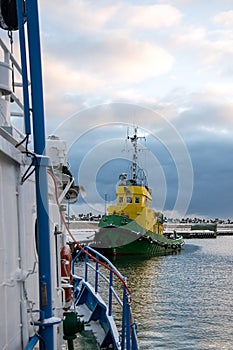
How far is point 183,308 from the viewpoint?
19062mm

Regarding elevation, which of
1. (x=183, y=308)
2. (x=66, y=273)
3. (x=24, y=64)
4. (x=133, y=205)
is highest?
(x=133, y=205)

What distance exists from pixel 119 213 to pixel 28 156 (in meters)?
45.2

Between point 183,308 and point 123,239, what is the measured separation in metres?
26.3

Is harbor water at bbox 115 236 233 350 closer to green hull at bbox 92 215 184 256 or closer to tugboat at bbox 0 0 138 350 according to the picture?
tugboat at bbox 0 0 138 350

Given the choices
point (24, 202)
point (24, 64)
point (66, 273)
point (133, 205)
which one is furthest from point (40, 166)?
point (133, 205)

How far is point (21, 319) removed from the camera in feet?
16.4

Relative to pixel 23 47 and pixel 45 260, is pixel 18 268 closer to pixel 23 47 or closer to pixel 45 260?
pixel 45 260

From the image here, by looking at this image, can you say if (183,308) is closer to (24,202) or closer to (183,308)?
(183,308)

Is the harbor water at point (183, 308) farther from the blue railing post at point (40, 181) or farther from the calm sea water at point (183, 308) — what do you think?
the blue railing post at point (40, 181)

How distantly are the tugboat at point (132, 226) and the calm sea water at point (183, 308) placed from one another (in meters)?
11.4

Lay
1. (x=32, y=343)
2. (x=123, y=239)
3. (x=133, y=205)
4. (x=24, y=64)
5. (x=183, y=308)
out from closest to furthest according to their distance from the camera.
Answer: (x=32, y=343), (x=24, y=64), (x=183, y=308), (x=123, y=239), (x=133, y=205)

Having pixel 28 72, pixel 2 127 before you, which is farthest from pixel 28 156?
pixel 28 72

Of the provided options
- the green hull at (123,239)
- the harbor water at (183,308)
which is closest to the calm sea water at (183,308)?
the harbor water at (183,308)

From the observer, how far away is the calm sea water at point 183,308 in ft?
45.8
